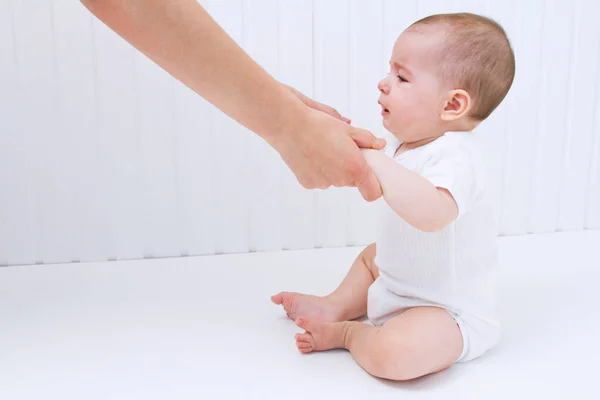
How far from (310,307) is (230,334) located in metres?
0.16

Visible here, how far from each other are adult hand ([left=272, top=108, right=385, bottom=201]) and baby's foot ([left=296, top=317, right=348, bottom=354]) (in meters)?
0.26

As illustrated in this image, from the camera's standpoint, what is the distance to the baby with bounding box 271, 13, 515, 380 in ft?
3.59

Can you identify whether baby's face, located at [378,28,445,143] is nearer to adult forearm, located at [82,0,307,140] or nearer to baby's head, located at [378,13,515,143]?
baby's head, located at [378,13,515,143]

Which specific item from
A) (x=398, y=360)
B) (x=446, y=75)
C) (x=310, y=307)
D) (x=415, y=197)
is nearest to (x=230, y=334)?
(x=310, y=307)

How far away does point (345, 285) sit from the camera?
1397mm

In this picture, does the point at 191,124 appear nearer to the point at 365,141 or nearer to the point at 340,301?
the point at 340,301

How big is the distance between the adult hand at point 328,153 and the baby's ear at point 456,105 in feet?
0.40

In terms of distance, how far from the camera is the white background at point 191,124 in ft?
5.68

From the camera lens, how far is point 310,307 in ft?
4.49

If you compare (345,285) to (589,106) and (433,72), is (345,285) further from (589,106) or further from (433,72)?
(589,106)

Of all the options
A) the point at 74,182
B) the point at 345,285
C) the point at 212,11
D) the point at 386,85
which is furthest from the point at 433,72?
the point at 74,182

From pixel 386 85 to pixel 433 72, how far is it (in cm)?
8

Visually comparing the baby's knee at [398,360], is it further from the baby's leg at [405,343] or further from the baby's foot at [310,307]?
the baby's foot at [310,307]

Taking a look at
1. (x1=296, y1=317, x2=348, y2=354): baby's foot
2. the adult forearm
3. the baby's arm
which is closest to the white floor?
(x1=296, y1=317, x2=348, y2=354): baby's foot
